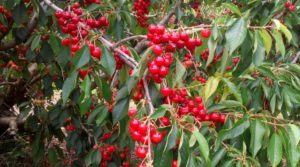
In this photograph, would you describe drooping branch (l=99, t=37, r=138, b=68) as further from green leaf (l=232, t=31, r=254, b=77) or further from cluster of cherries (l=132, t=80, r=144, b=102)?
green leaf (l=232, t=31, r=254, b=77)

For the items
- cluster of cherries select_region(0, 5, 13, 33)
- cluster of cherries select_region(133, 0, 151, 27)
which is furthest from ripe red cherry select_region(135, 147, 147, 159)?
cluster of cherries select_region(133, 0, 151, 27)

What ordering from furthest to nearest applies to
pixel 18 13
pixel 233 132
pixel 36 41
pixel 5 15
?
pixel 5 15
pixel 36 41
pixel 18 13
pixel 233 132

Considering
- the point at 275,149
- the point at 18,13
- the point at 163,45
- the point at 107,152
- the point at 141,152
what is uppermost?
the point at 18,13

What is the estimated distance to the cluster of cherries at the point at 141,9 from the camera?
389cm

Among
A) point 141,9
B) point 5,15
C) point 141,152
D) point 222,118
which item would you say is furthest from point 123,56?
point 141,9

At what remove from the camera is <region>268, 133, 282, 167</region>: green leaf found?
1.67m

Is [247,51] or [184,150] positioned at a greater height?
[247,51]

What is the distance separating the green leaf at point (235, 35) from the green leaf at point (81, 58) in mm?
625

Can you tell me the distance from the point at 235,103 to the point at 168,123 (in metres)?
0.44

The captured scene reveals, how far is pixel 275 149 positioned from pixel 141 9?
8.25ft

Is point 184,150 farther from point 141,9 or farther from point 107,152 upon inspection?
point 141,9

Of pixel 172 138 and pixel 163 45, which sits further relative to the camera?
pixel 163 45

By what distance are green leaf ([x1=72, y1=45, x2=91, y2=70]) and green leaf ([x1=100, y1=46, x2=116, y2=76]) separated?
2.8 inches

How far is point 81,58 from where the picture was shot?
1.88 meters
